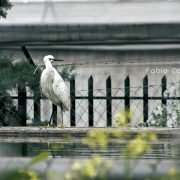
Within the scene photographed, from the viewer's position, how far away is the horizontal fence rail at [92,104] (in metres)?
8.47

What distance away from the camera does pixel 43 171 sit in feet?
→ 6.68

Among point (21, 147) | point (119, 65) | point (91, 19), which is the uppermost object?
point (91, 19)

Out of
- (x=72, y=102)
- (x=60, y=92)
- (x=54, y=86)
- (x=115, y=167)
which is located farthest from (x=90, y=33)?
(x=115, y=167)

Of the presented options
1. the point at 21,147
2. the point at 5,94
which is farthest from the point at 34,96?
the point at 21,147

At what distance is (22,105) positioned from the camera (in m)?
8.55

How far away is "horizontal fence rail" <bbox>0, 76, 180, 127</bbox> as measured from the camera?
8.47m

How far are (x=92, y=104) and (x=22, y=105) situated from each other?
77 cm

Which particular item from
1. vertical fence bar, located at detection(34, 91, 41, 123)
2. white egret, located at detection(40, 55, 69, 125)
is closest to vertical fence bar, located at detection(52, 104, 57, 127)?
vertical fence bar, located at detection(34, 91, 41, 123)

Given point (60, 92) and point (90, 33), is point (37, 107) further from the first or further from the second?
point (90, 33)

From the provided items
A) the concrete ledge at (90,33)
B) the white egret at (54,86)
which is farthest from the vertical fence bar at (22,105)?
the concrete ledge at (90,33)

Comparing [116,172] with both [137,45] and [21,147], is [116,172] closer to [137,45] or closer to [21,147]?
[21,147]

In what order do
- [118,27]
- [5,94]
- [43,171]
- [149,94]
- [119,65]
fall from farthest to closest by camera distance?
[118,27] → [119,65] → [149,94] → [5,94] → [43,171]

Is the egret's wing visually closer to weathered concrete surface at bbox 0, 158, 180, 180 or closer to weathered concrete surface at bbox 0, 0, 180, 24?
weathered concrete surface at bbox 0, 0, 180, 24

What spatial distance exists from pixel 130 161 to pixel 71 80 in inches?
267
